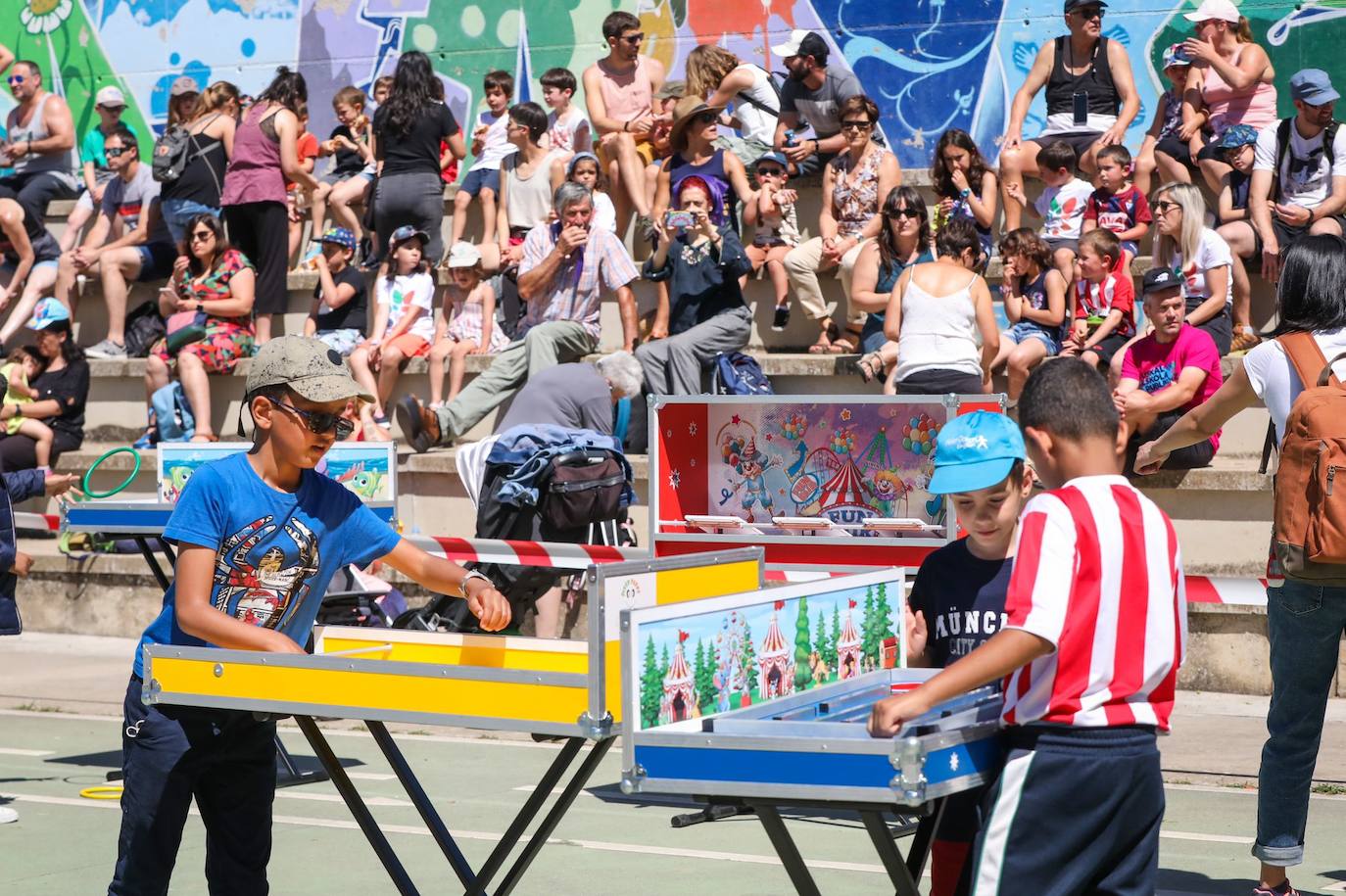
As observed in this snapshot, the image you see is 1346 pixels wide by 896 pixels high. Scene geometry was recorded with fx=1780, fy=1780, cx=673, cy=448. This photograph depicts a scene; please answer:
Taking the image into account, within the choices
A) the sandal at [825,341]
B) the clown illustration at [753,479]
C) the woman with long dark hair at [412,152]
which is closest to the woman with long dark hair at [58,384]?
the woman with long dark hair at [412,152]

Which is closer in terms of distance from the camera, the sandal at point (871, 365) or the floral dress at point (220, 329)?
the sandal at point (871, 365)

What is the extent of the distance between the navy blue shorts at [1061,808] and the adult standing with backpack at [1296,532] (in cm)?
197

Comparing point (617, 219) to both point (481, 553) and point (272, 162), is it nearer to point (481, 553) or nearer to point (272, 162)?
point (272, 162)

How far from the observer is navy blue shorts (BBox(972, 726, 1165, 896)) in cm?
339

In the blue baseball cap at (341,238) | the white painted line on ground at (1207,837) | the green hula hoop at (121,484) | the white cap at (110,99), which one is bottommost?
A: the white painted line on ground at (1207,837)

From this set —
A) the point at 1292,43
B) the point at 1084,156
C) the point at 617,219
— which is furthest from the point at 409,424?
the point at 1292,43

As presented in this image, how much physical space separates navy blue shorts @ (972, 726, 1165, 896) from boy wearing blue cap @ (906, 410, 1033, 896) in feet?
0.30

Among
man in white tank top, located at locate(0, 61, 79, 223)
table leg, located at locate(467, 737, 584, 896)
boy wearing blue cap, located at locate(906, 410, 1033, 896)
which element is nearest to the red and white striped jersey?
boy wearing blue cap, located at locate(906, 410, 1033, 896)

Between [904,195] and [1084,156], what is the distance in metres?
1.82

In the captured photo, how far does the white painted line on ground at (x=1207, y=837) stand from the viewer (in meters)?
6.51

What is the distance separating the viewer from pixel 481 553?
8.55 m

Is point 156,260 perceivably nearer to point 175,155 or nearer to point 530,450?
point 175,155

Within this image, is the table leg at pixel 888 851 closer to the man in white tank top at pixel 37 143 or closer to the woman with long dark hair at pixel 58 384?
the woman with long dark hair at pixel 58 384

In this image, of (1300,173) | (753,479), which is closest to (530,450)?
(753,479)
